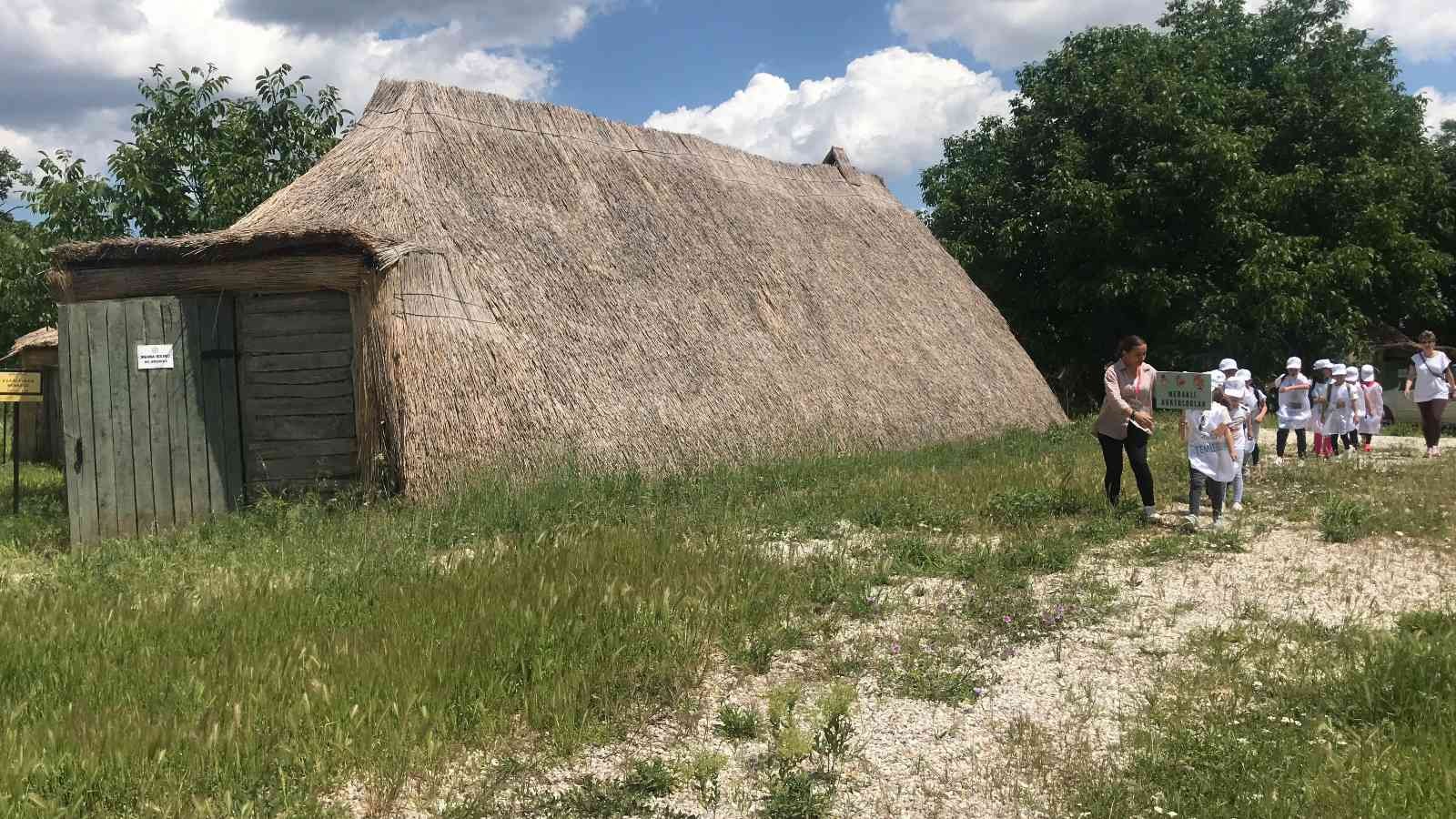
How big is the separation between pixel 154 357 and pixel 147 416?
46 centimetres

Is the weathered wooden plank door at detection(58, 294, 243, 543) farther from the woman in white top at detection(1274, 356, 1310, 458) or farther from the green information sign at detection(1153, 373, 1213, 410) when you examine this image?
the woman in white top at detection(1274, 356, 1310, 458)

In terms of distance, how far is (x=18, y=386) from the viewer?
9109 millimetres

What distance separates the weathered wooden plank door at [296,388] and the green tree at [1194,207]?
14.3 m

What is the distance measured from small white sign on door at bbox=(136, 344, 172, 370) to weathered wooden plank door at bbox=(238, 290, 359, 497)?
1.85 feet

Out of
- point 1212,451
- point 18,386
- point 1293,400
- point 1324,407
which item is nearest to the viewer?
point 1212,451

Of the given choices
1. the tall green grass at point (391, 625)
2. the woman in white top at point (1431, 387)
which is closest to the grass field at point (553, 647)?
the tall green grass at point (391, 625)

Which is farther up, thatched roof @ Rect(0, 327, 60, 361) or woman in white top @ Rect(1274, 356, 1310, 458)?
thatched roof @ Rect(0, 327, 60, 361)

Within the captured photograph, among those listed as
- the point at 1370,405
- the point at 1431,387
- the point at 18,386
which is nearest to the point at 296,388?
the point at 18,386

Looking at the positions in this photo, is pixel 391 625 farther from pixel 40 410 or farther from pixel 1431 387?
pixel 40 410

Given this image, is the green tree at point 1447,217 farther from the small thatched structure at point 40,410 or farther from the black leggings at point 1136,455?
the small thatched structure at point 40,410

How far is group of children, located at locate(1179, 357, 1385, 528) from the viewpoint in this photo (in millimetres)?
7699

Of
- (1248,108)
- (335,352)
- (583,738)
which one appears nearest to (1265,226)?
(1248,108)

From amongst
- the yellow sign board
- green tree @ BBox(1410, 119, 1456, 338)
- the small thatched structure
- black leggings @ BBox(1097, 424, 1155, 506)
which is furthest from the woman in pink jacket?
green tree @ BBox(1410, 119, 1456, 338)

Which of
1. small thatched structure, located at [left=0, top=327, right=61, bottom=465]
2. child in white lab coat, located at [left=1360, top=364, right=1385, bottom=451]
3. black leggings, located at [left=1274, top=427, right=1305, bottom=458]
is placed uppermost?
small thatched structure, located at [left=0, top=327, right=61, bottom=465]
